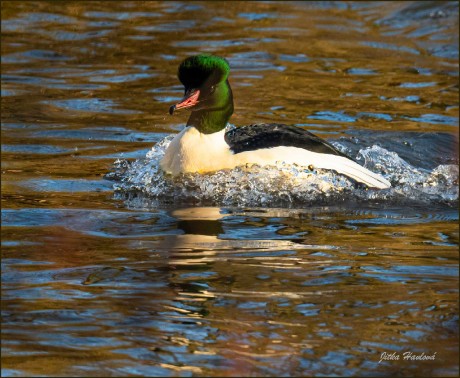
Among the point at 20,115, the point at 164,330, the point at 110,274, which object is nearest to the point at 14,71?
the point at 20,115

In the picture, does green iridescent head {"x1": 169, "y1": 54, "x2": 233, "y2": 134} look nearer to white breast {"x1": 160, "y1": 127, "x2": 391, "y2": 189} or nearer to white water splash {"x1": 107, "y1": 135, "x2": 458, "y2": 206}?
white breast {"x1": 160, "y1": 127, "x2": 391, "y2": 189}

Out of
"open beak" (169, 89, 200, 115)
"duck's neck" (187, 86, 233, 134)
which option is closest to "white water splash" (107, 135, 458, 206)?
"duck's neck" (187, 86, 233, 134)

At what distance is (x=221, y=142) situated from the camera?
27.3ft

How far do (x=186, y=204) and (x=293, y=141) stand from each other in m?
0.95

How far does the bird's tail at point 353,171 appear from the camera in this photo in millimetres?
8248

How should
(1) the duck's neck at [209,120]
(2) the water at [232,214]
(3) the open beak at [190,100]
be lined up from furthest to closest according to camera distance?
(1) the duck's neck at [209,120]
(3) the open beak at [190,100]
(2) the water at [232,214]

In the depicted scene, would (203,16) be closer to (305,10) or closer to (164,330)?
(305,10)

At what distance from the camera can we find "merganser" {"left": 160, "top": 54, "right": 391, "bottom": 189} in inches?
322

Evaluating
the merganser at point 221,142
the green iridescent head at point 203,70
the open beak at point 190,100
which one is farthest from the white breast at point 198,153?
the green iridescent head at point 203,70

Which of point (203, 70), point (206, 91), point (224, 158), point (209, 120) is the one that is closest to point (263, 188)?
point (224, 158)

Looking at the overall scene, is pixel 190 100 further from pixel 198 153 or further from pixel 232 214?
pixel 232 214

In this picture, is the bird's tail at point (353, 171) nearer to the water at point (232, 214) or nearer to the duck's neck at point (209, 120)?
the water at point (232, 214)

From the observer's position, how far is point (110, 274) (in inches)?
242

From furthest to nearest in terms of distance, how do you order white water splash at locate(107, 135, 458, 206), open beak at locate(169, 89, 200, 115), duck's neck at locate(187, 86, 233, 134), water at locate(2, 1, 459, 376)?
duck's neck at locate(187, 86, 233, 134), open beak at locate(169, 89, 200, 115), white water splash at locate(107, 135, 458, 206), water at locate(2, 1, 459, 376)
